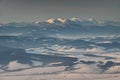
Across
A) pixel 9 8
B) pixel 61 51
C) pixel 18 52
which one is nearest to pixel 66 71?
pixel 61 51

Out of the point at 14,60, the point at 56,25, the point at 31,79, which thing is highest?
the point at 56,25

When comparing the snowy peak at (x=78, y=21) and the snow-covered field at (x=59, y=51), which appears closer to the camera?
the snow-covered field at (x=59, y=51)

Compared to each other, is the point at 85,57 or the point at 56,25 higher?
the point at 56,25

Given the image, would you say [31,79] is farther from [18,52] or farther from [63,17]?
[63,17]

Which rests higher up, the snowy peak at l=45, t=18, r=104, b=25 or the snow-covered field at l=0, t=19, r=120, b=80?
the snowy peak at l=45, t=18, r=104, b=25

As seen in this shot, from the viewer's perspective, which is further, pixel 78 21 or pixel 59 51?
pixel 78 21

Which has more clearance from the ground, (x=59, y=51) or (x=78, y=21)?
(x=78, y=21)

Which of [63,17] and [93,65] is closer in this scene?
[93,65]

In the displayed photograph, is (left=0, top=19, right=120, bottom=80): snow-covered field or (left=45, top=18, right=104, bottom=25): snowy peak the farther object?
(left=45, top=18, right=104, bottom=25): snowy peak

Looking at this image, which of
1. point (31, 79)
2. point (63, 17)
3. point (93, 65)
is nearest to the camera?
point (31, 79)

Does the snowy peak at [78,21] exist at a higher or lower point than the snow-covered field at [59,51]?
higher

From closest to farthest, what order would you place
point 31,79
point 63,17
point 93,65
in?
point 31,79, point 93,65, point 63,17
